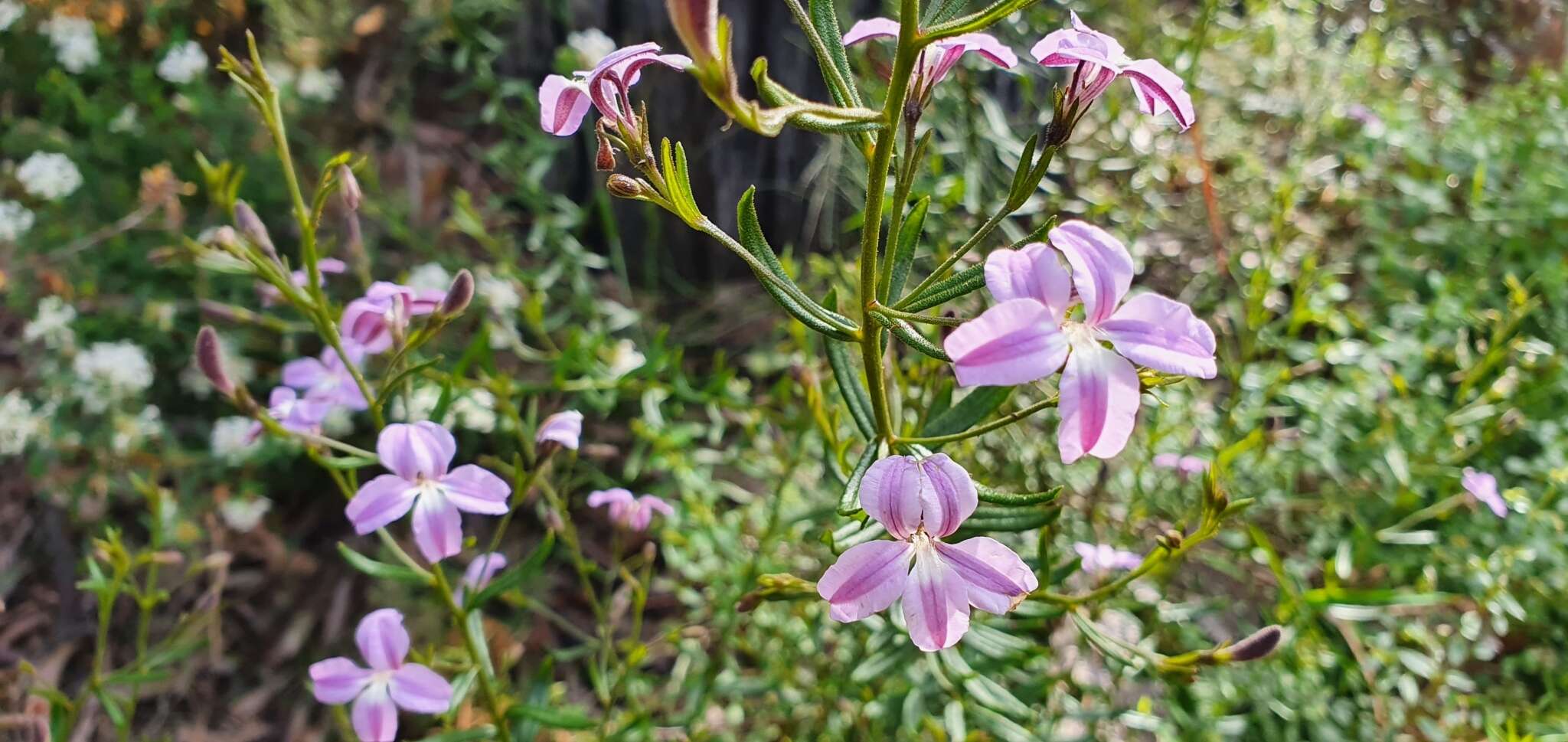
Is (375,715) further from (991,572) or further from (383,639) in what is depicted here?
(991,572)

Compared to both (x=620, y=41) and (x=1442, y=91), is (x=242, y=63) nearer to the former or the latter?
(x=620, y=41)

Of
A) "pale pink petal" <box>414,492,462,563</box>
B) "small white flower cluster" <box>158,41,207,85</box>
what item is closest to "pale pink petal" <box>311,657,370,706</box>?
"pale pink petal" <box>414,492,462,563</box>

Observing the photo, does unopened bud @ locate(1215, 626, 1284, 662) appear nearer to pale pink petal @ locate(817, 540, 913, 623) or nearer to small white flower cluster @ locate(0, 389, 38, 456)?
pale pink petal @ locate(817, 540, 913, 623)

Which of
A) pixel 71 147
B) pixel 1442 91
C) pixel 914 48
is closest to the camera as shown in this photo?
pixel 914 48

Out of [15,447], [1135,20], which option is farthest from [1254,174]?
[15,447]

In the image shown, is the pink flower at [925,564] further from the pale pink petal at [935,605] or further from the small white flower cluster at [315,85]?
the small white flower cluster at [315,85]

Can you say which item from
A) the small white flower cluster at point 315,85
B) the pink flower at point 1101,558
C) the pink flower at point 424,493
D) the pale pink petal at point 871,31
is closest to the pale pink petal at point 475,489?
the pink flower at point 424,493
